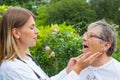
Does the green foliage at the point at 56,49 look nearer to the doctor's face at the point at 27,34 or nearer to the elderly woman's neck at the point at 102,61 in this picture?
the elderly woman's neck at the point at 102,61

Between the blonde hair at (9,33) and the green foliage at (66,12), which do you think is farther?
the green foliage at (66,12)

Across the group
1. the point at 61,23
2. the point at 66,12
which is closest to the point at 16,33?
the point at 61,23

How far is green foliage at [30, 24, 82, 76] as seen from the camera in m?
6.09

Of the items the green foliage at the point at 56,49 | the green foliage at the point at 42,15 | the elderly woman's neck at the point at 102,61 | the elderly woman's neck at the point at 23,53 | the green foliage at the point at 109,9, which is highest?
the elderly woman's neck at the point at 23,53

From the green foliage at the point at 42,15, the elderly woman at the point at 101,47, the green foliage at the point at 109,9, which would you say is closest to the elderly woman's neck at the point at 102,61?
the elderly woman at the point at 101,47

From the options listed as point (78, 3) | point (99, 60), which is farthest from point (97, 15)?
point (99, 60)

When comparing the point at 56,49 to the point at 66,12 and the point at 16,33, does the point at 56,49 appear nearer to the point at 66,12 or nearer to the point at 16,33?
the point at 16,33

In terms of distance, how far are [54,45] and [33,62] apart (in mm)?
3670

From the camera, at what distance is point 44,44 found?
6.35m


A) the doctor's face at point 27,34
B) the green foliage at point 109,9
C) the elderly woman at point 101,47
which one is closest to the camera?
the doctor's face at point 27,34

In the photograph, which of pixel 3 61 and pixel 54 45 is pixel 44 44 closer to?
pixel 54 45

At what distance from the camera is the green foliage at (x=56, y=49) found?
609 centimetres

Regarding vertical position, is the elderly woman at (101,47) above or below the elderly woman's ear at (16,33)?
below

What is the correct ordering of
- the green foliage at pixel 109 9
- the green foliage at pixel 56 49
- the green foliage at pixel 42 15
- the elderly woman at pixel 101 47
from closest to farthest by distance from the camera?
the elderly woman at pixel 101 47 < the green foliage at pixel 56 49 < the green foliage at pixel 42 15 < the green foliage at pixel 109 9
